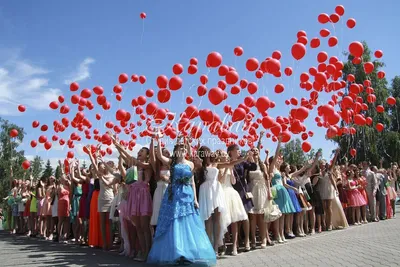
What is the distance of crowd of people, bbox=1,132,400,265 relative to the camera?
17.0 feet

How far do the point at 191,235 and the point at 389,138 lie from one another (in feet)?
95.5

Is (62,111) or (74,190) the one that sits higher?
(62,111)

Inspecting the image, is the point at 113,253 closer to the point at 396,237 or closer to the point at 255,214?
the point at 255,214

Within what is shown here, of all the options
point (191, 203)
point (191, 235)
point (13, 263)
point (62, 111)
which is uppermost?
point (62, 111)

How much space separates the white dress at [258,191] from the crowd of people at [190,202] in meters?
0.02

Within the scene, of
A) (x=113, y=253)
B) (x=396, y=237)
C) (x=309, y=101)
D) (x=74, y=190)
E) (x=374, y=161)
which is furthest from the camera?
(x=374, y=161)

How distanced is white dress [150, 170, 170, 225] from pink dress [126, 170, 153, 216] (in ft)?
0.34

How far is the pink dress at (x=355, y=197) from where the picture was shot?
1057cm

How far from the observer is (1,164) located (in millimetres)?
39219

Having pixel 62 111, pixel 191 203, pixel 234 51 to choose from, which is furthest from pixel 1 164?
pixel 191 203

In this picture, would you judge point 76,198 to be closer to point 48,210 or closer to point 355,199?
point 48,210

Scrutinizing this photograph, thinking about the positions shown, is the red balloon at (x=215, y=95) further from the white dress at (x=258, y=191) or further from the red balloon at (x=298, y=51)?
the red balloon at (x=298, y=51)

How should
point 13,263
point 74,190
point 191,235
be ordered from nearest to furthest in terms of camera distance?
point 191,235, point 13,263, point 74,190

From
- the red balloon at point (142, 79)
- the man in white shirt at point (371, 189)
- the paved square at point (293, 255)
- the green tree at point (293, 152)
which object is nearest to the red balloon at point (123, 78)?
the red balloon at point (142, 79)
